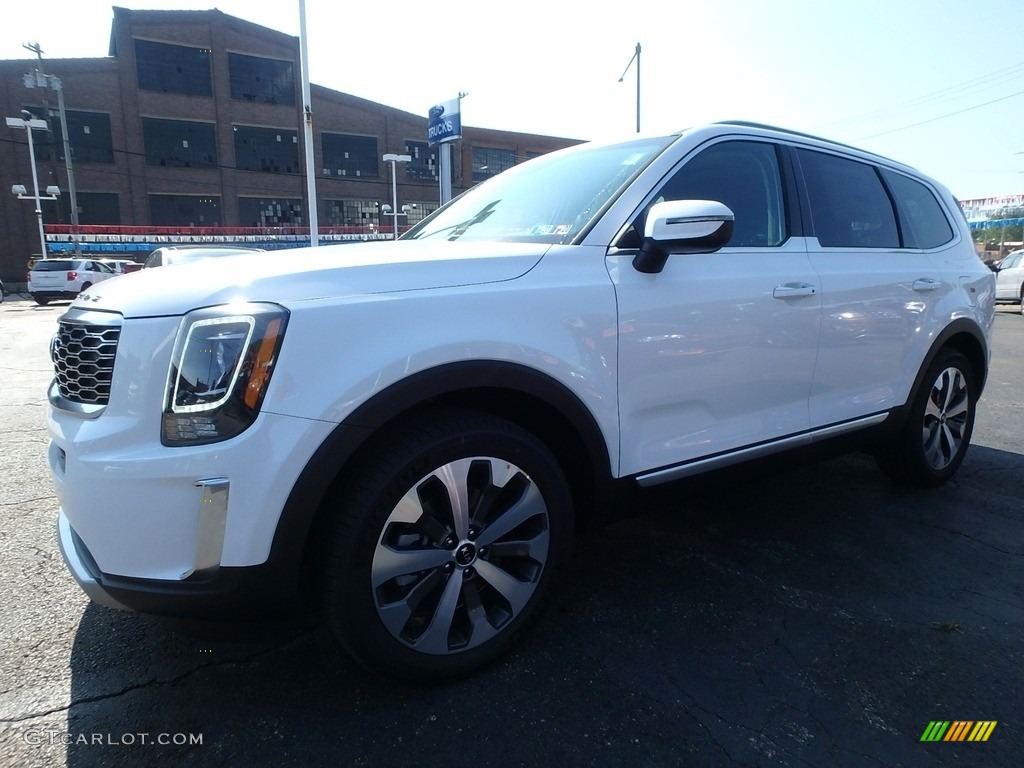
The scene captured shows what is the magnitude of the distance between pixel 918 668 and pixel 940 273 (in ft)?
7.62

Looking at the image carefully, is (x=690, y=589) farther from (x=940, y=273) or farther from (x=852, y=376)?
(x=940, y=273)

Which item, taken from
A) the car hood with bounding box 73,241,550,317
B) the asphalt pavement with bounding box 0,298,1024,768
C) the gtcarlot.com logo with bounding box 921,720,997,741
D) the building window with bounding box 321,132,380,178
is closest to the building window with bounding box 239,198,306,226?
the building window with bounding box 321,132,380,178

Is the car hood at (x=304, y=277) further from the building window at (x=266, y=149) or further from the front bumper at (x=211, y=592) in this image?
the building window at (x=266, y=149)

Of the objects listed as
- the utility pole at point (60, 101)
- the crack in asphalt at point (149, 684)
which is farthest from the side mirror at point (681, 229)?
the utility pole at point (60, 101)

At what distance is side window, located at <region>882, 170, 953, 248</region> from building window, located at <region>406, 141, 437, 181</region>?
149ft

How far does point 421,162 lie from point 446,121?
26.0 metres

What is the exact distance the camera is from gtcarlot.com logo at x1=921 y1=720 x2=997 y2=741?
5.94 feet

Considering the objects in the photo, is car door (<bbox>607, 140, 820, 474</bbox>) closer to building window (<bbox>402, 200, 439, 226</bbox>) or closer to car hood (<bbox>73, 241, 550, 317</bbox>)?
car hood (<bbox>73, 241, 550, 317</bbox>)

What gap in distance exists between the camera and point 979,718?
188cm

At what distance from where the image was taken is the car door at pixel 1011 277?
16.3 m

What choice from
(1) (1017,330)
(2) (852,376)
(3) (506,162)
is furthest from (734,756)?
(3) (506,162)

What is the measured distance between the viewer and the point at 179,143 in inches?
1501

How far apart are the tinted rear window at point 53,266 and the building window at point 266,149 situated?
20455 millimetres

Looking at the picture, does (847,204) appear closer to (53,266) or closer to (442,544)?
(442,544)
